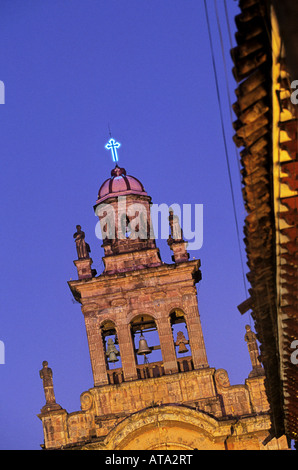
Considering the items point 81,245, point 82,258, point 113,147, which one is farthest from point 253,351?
point 113,147

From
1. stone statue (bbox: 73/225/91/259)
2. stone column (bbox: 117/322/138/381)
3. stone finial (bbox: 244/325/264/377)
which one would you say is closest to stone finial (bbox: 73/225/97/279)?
stone statue (bbox: 73/225/91/259)

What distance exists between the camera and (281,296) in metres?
14.3

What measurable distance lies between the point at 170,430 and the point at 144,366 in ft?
9.41

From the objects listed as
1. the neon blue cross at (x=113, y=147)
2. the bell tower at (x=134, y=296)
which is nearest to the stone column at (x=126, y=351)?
the bell tower at (x=134, y=296)

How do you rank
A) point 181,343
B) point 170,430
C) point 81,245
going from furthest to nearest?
1. point 81,245
2. point 181,343
3. point 170,430

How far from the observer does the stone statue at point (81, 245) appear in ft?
117

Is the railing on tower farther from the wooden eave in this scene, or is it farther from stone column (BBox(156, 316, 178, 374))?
the wooden eave

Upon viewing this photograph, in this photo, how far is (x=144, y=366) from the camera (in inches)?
1364

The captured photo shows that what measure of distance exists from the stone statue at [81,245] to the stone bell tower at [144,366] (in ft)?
0.12

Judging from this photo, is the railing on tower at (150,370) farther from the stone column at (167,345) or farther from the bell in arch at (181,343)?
the bell in arch at (181,343)

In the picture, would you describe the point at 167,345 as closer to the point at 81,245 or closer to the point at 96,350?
the point at 96,350

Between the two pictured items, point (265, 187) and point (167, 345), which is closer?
point (265, 187)

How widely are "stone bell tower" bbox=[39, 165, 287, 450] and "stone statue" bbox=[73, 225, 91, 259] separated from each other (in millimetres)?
36
